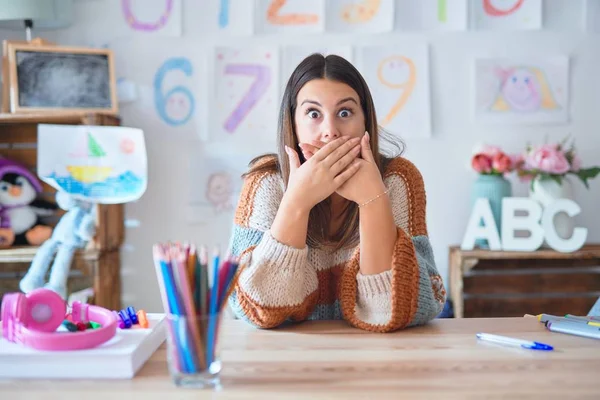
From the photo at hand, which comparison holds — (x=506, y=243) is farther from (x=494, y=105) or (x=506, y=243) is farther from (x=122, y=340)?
(x=122, y=340)

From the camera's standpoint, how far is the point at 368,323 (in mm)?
929

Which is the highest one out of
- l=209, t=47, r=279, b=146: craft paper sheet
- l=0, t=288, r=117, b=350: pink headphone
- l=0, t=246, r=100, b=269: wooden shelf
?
l=209, t=47, r=279, b=146: craft paper sheet

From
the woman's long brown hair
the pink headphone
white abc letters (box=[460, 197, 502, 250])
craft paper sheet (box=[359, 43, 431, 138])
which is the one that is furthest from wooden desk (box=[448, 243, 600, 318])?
the pink headphone

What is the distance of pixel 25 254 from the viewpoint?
193cm

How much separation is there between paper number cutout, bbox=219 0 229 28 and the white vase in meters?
1.23

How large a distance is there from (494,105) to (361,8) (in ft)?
1.96

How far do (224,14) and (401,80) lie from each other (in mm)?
683

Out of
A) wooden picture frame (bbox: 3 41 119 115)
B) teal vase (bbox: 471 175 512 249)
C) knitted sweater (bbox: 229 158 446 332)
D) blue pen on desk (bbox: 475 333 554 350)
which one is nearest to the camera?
blue pen on desk (bbox: 475 333 554 350)

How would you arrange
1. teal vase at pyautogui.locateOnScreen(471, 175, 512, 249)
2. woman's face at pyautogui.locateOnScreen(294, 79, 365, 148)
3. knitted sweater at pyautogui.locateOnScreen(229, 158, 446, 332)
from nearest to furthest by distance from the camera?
knitted sweater at pyautogui.locateOnScreen(229, 158, 446, 332) < woman's face at pyautogui.locateOnScreen(294, 79, 365, 148) < teal vase at pyautogui.locateOnScreen(471, 175, 512, 249)

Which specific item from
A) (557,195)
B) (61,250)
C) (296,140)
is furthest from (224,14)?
(557,195)

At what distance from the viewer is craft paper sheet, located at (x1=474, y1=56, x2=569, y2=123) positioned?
2.25 metres

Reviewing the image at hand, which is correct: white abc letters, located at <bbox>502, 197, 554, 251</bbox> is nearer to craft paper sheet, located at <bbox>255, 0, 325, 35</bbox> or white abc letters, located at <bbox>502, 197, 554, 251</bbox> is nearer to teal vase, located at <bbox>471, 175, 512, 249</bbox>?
teal vase, located at <bbox>471, 175, 512, 249</bbox>

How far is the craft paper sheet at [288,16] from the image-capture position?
7.30 ft

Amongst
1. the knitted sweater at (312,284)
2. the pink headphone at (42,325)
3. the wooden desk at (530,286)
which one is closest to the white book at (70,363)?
the pink headphone at (42,325)
